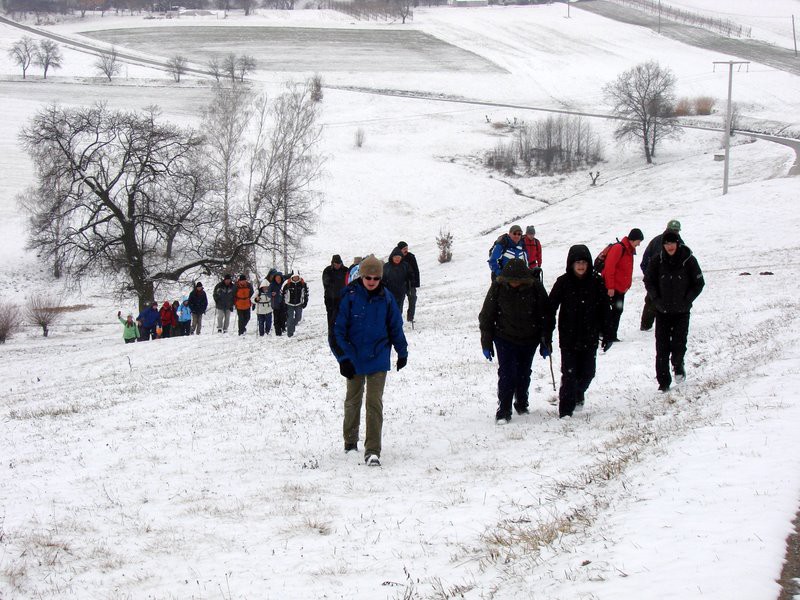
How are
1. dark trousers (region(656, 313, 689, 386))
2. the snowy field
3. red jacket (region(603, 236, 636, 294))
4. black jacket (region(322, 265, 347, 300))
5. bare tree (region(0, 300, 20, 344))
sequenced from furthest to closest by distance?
bare tree (region(0, 300, 20, 344))
black jacket (region(322, 265, 347, 300))
red jacket (region(603, 236, 636, 294))
dark trousers (region(656, 313, 689, 386))
the snowy field

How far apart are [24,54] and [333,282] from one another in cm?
8906

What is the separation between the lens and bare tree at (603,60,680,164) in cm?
6638

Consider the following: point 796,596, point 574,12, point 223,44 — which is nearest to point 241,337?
point 796,596

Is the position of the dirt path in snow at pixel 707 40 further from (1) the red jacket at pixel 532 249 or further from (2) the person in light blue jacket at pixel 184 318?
(1) the red jacket at pixel 532 249

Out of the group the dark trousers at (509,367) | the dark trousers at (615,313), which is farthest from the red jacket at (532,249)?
the dark trousers at (509,367)

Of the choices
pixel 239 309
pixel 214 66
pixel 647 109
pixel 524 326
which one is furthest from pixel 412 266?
pixel 214 66

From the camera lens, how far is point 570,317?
8.84m

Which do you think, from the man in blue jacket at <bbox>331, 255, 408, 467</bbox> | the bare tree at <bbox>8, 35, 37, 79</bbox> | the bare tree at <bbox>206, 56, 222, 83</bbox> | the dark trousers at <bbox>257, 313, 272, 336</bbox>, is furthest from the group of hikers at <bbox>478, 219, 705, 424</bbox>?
the bare tree at <bbox>8, 35, 37, 79</bbox>

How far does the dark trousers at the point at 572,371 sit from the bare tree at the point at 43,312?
101 ft

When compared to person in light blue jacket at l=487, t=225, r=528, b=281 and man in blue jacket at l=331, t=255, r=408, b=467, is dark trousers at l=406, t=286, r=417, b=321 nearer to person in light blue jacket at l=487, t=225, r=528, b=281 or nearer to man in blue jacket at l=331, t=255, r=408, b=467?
person in light blue jacket at l=487, t=225, r=528, b=281

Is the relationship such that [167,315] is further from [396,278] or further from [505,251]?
[505,251]

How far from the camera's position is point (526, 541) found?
518cm

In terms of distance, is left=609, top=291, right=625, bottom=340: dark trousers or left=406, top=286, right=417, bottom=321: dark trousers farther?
left=406, top=286, right=417, bottom=321: dark trousers

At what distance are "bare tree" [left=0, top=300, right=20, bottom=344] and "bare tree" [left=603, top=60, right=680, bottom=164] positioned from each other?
167 ft
